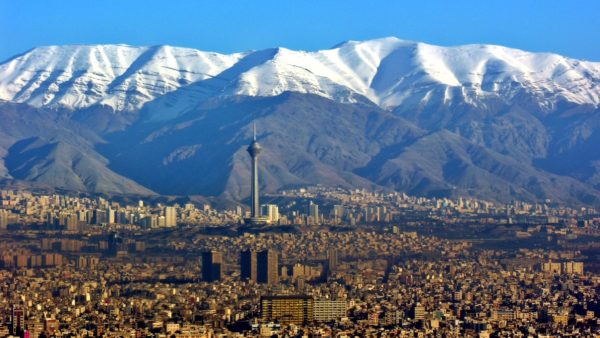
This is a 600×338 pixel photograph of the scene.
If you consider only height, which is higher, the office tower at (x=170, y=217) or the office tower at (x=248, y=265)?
the office tower at (x=170, y=217)

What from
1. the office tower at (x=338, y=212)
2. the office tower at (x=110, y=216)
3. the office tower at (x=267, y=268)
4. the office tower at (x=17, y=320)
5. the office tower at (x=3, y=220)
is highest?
the office tower at (x=338, y=212)

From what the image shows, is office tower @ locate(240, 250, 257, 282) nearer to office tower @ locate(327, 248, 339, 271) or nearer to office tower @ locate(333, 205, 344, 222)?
office tower @ locate(327, 248, 339, 271)

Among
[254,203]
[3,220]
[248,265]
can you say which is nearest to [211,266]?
[248,265]

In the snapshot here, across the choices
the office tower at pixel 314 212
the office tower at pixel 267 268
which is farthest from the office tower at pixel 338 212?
the office tower at pixel 267 268

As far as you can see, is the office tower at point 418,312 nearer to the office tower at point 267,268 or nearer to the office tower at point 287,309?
the office tower at point 287,309

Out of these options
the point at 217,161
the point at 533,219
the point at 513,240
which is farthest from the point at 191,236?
the point at 217,161

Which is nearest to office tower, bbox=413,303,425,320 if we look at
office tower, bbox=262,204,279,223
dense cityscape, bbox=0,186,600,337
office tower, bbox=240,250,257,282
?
dense cityscape, bbox=0,186,600,337

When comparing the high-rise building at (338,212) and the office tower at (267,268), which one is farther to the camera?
the high-rise building at (338,212)
